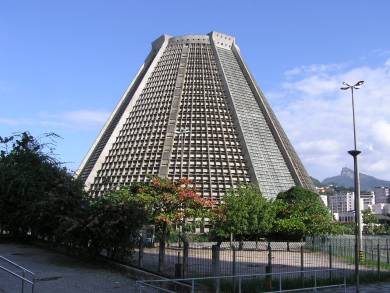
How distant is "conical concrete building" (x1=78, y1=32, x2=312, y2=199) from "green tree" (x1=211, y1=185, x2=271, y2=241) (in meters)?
22.3

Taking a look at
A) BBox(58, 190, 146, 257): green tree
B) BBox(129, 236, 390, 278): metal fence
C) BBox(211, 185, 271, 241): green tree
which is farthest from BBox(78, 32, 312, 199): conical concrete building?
BBox(58, 190, 146, 257): green tree

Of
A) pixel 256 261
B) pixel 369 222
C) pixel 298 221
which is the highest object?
pixel 369 222

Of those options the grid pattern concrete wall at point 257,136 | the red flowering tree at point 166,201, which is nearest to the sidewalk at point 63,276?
the red flowering tree at point 166,201

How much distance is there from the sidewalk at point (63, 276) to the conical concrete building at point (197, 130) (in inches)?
1530

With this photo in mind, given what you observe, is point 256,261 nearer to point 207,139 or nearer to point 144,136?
point 207,139

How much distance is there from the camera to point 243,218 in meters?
37.3

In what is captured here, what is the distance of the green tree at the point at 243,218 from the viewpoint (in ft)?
122

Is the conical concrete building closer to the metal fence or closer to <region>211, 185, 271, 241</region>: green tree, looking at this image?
<region>211, 185, 271, 241</region>: green tree

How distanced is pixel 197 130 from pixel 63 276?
173 feet

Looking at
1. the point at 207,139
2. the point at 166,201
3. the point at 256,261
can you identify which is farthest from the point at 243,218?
the point at 207,139

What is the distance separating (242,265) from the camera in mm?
20438

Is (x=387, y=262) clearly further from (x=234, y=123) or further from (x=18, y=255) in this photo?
(x=234, y=123)

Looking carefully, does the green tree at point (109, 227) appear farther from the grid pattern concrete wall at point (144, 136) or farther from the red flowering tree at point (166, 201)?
the grid pattern concrete wall at point (144, 136)

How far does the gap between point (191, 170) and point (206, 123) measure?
8848 mm
